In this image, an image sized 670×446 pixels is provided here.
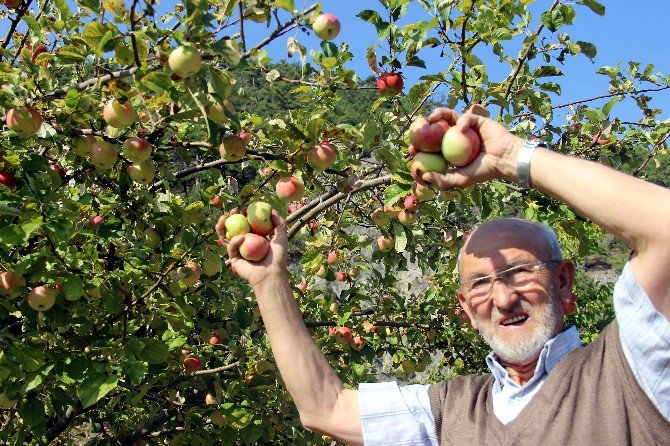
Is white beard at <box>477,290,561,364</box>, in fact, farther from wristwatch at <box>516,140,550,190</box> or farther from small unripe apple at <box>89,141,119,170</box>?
small unripe apple at <box>89,141,119,170</box>

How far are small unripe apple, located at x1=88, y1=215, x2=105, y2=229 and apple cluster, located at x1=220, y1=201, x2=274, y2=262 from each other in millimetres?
818

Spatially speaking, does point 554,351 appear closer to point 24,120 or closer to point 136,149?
point 136,149

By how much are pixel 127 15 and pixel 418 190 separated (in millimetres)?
1334

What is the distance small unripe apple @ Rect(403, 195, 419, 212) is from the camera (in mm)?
3010

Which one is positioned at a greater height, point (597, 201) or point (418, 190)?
point (418, 190)

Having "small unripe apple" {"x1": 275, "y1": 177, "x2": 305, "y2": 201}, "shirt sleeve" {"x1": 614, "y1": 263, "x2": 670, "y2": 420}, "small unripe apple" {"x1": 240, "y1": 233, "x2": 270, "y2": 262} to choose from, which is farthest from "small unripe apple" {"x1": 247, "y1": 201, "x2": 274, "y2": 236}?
"shirt sleeve" {"x1": 614, "y1": 263, "x2": 670, "y2": 420}

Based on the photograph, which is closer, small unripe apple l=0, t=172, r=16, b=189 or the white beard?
the white beard

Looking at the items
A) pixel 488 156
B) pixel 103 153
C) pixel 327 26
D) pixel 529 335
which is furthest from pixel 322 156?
pixel 529 335

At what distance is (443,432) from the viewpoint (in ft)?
5.80

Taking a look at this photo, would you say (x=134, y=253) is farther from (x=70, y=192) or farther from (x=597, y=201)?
(x=597, y=201)

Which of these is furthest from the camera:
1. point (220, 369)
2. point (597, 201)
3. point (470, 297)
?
point (220, 369)

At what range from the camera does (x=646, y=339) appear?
4.35ft

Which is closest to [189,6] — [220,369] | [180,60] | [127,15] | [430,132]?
[180,60]

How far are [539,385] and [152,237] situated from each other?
1786 mm
